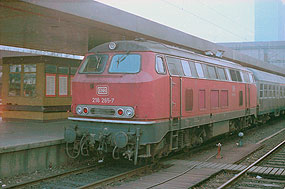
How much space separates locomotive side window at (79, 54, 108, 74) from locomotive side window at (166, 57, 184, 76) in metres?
1.78

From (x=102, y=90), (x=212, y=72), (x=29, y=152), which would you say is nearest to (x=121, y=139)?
(x=102, y=90)

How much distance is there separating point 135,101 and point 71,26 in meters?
5.03

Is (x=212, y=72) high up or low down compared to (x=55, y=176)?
up

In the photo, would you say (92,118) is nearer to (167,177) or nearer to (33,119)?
(167,177)

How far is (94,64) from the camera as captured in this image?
923 cm

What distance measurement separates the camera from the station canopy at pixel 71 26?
31.6 feet

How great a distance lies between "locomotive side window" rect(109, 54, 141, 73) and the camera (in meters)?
8.59

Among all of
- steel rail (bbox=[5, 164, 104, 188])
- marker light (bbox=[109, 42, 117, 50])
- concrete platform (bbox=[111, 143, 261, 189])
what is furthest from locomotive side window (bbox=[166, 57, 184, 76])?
steel rail (bbox=[5, 164, 104, 188])

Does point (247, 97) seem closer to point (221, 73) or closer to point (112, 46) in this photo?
point (221, 73)

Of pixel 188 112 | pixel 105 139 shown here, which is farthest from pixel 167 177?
pixel 188 112

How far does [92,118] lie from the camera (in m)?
8.81

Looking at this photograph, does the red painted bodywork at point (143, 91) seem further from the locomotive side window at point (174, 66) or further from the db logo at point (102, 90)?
the locomotive side window at point (174, 66)

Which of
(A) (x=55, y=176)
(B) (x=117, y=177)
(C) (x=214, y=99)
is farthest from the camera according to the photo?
(C) (x=214, y=99)

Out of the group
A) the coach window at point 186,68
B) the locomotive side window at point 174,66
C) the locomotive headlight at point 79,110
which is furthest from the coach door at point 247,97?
the locomotive headlight at point 79,110
